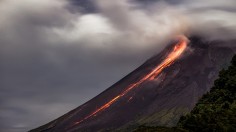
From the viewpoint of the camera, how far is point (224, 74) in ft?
243

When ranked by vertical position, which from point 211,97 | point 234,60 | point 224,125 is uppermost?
point 234,60

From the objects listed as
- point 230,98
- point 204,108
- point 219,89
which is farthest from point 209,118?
point 219,89

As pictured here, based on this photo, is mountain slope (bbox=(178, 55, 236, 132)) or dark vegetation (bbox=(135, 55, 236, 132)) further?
mountain slope (bbox=(178, 55, 236, 132))

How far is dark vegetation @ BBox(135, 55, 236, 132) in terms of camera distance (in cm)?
4391

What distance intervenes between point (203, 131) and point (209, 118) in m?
2.16

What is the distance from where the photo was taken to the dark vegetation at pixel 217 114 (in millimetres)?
43906

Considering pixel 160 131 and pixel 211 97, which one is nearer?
pixel 160 131

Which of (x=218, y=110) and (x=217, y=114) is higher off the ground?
(x=218, y=110)

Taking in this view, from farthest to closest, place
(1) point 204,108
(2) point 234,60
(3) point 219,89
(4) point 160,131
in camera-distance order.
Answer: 1. (2) point 234,60
2. (3) point 219,89
3. (1) point 204,108
4. (4) point 160,131

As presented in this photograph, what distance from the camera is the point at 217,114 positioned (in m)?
49.0

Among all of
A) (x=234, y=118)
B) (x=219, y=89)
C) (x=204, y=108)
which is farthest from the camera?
(x=219, y=89)

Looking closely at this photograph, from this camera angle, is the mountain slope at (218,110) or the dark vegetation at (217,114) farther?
the mountain slope at (218,110)

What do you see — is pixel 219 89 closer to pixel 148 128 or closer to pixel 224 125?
pixel 224 125

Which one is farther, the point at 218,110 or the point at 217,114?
the point at 218,110
